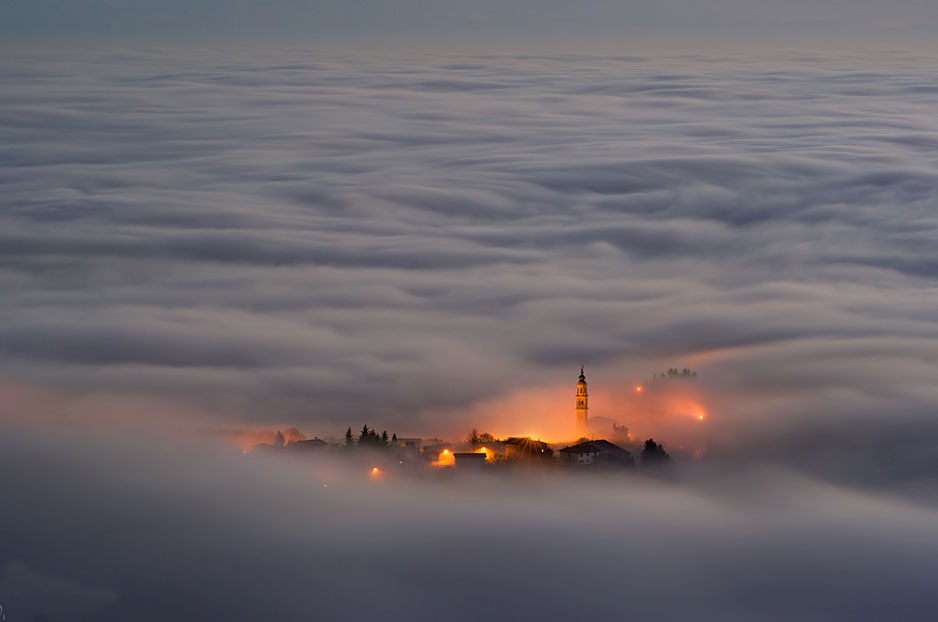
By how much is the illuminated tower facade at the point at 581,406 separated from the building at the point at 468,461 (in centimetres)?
532

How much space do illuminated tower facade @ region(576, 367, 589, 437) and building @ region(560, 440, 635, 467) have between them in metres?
2.85

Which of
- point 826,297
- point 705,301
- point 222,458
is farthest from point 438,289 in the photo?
point 222,458

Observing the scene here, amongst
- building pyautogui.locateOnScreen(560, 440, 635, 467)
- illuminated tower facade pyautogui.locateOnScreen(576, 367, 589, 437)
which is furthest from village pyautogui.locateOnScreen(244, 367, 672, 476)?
illuminated tower facade pyautogui.locateOnScreen(576, 367, 589, 437)

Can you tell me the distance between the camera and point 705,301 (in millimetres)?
84625

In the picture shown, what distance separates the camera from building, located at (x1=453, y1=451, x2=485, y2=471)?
1761 inches

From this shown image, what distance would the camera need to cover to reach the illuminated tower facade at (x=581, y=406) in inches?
1962

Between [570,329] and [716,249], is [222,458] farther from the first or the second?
[716,249]

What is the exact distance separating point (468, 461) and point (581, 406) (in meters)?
8.40

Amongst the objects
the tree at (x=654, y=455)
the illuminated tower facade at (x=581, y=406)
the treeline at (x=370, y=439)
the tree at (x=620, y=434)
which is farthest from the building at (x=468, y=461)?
the tree at (x=654, y=455)

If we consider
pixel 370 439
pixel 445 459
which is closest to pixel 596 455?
pixel 445 459

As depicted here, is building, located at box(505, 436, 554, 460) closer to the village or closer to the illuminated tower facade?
the village

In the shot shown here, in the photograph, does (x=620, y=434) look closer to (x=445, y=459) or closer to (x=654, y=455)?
(x=654, y=455)

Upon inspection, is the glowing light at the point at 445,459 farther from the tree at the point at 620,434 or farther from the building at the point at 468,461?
the tree at the point at 620,434

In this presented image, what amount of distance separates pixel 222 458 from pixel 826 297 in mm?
49070
